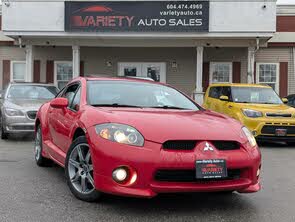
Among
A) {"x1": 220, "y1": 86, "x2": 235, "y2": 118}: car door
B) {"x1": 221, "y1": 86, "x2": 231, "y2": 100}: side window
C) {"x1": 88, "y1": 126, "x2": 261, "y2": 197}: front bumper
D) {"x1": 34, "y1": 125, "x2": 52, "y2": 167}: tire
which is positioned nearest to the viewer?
{"x1": 88, "y1": 126, "x2": 261, "y2": 197}: front bumper

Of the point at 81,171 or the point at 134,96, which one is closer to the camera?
the point at 81,171

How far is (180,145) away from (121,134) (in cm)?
59

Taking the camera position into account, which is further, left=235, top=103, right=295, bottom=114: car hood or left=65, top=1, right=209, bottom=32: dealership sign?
left=65, top=1, right=209, bottom=32: dealership sign

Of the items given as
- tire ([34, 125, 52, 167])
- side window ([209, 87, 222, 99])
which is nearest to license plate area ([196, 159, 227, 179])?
tire ([34, 125, 52, 167])

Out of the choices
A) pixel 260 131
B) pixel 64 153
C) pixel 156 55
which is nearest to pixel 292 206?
pixel 64 153

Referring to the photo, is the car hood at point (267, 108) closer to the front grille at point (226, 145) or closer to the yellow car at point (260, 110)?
the yellow car at point (260, 110)

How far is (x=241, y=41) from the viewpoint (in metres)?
18.1

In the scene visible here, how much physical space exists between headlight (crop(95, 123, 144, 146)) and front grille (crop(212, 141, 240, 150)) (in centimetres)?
78

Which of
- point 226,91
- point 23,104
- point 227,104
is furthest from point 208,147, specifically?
point 226,91

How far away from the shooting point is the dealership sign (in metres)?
17.2

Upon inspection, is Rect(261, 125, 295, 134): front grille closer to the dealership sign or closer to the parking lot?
the parking lot

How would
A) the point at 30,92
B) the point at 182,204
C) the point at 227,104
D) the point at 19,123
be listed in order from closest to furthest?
the point at 182,204 → the point at 19,123 → the point at 227,104 → the point at 30,92

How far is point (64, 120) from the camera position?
5992 mm

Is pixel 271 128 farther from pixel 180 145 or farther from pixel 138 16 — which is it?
pixel 138 16
